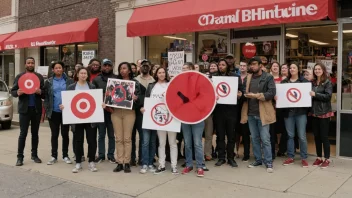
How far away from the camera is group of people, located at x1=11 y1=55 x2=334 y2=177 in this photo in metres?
6.46

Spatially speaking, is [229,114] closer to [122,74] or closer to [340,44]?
[122,74]

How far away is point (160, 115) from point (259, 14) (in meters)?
3.38

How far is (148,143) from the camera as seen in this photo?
6496 millimetres

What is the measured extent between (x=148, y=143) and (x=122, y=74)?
1281mm

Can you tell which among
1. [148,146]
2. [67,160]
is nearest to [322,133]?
[148,146]

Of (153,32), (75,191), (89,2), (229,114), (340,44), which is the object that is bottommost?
(75,191)

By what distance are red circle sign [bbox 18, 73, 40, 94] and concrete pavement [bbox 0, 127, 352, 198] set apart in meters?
1.45

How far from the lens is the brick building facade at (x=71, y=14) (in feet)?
41.1

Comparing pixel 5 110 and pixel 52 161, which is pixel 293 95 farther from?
pixel 5 110

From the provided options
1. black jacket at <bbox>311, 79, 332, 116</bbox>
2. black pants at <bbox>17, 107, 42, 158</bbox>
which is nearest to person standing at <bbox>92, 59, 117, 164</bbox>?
black pants at <bbox>17, 107, 42, 158</bbox>

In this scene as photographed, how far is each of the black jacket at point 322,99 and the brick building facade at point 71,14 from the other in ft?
24.4

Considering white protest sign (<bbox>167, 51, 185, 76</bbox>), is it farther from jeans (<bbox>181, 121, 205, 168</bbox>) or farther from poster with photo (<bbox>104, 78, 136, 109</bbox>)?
jeans (<bbox>181, 121, 205, 168</bbox>)

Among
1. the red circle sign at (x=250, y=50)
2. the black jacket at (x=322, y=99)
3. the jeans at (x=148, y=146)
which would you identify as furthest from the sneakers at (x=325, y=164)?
the red circle sign at (x=250, y=50)

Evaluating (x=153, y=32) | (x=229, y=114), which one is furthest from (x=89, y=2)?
(x=229, y=114)
